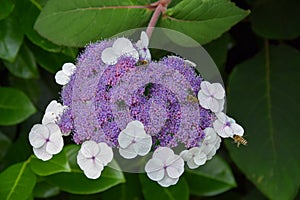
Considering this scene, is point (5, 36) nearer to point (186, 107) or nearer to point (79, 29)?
point (79, 29)

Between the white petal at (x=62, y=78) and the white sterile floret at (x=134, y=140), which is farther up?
A: the white sterile floret at (x=134, y=140)

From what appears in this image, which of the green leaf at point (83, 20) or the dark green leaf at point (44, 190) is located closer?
the green leaf at point (83, 20)

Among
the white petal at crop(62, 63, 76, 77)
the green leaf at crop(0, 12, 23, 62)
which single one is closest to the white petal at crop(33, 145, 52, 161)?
the white petal at crop(62, 63, 76, 77)

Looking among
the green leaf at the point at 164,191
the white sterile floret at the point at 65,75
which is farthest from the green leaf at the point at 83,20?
the green leaf at the point at 164,191

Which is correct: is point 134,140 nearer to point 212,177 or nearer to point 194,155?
point 194,155

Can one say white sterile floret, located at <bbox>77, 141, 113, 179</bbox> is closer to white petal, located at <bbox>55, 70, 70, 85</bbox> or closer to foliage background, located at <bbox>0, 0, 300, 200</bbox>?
white petal, located at <bbox>55, 70, 70, 85</bbox>

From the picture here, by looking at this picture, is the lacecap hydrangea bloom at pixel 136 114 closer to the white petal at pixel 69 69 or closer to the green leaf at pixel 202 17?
the white petal at pixel 69 69
